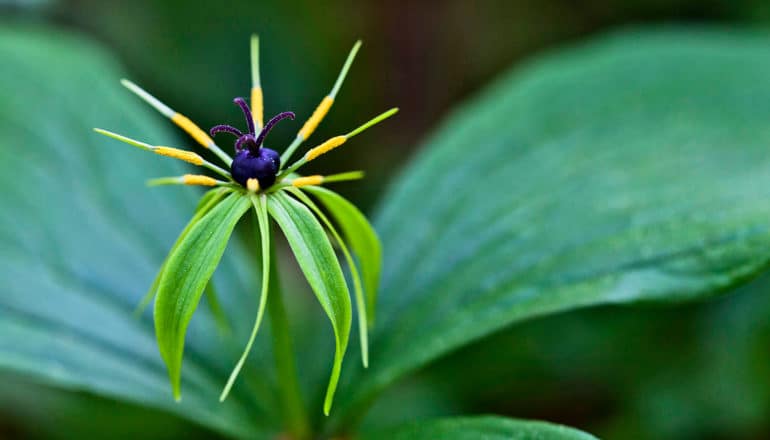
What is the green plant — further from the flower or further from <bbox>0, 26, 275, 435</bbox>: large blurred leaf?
the flower

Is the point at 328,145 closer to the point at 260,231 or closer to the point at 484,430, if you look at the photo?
the point at 260,231

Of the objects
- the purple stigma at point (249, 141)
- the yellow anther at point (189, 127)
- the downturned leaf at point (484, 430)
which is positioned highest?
the yellow anther at point (189, 127)

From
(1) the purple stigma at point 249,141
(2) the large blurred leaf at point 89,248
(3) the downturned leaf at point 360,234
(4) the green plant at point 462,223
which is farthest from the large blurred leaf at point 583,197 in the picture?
(1) the purple stigma at point 249,141

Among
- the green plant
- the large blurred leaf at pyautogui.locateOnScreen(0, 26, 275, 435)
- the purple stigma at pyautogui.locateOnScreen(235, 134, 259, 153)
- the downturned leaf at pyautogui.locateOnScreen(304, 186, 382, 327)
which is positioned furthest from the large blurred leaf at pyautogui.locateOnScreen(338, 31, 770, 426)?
the purple stigma at pyautogui.locateOnScreen(235, 134, 259, 153)

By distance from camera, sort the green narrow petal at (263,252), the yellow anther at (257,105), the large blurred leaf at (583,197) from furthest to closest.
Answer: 1. the large blurred leaf at (583,197)
2. the yellow anther at (257,105)
3. the green narrow petal at (263,252)

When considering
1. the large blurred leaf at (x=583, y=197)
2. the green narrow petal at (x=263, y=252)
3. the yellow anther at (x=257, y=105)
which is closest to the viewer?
the green narrow petal at (x=263, y=252)

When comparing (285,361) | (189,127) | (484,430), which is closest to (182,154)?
(189,127)

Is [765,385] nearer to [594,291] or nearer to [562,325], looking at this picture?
[562,325]

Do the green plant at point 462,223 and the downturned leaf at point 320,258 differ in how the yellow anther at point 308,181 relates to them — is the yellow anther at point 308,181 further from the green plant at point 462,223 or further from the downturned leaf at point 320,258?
the green plant at point 462,223
